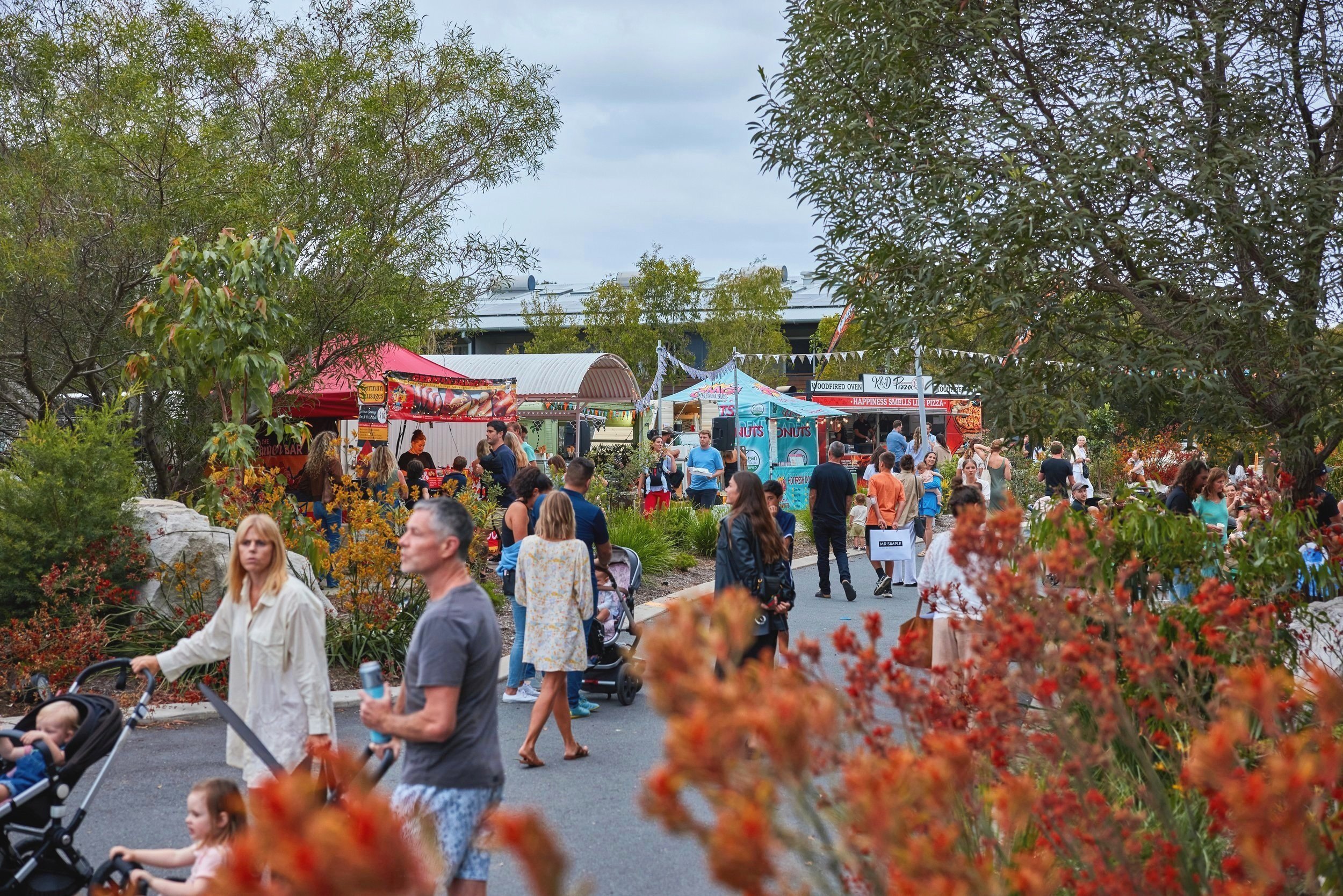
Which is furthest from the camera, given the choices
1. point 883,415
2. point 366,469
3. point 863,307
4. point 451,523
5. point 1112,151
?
point 883,415

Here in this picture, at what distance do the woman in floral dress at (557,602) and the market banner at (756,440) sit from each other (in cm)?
1689

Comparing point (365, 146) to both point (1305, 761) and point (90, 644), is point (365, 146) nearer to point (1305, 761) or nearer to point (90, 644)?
point (90, 644)

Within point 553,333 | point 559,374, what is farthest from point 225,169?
point 553,333

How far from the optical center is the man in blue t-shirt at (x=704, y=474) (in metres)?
20.3

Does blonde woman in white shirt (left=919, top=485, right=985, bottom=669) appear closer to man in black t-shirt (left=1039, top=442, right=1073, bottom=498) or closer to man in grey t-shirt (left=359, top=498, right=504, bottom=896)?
man in grey t-shirt (left=359, top=498, right=504, bottom=896)

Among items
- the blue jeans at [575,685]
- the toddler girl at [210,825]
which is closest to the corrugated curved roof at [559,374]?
the blue jeans at [575,685]

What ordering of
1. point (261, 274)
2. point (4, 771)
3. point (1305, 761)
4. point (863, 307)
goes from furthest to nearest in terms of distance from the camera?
1. point (261, 274)
2. point (863, 307)
3. point (4, 771)
4. point (1305, 761)

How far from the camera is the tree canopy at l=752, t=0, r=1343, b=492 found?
22.8 feet

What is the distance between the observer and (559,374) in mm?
28531

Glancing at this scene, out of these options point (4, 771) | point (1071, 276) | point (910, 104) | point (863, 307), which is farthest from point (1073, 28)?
point (4, 771)

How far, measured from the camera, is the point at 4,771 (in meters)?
4.75

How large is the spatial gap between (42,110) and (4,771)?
482 inches

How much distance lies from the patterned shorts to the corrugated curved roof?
23864 mm

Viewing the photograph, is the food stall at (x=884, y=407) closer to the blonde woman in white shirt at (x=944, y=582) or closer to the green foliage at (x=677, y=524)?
the green foliage at (x=677, y=524)
